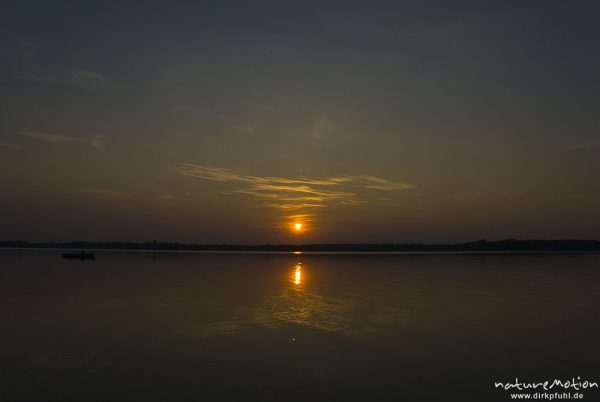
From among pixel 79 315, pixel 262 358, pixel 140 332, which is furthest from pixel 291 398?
pixel 79 315

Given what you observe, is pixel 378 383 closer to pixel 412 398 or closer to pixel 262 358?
pixel 412 398

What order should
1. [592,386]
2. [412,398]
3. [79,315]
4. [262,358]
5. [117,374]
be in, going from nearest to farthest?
1. [412,398]
2. [592,386]
3. [117,374]
4. [262,358]
5. [79,315]

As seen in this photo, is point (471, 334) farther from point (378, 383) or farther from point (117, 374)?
point (117, 374)

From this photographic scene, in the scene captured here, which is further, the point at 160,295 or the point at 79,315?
the point at 160,295

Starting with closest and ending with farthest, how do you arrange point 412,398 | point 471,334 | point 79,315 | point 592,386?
point 412,398, point 592,386, point 471,334, point 79,315

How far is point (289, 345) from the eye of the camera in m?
20.9

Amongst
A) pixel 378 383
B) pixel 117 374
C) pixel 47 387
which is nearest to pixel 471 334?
pixel 378 383

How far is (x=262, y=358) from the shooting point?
18.9m

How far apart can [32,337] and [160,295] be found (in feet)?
52.9

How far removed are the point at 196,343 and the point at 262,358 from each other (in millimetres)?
4032

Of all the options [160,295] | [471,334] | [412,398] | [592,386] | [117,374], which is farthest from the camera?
[160,295]

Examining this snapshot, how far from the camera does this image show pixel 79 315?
28.7 meters

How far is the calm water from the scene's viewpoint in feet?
50.2

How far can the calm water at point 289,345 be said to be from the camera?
1531 cm
